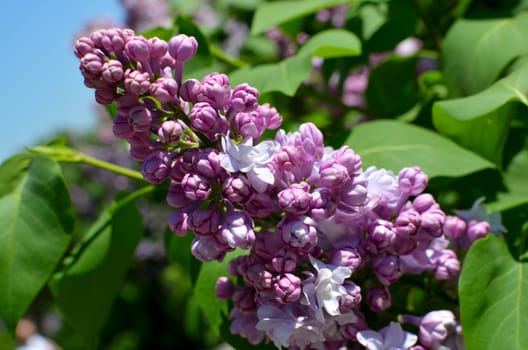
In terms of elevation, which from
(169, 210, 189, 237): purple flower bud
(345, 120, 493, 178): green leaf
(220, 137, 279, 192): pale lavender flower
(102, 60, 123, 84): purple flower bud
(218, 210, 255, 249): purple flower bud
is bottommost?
(345, 120, 493, 178): green leaf

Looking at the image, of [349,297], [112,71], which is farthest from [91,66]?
[349,297]

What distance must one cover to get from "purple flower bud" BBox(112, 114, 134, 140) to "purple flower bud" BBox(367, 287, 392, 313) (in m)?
0.42

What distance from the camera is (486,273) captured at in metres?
1.09

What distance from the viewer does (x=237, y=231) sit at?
954mm

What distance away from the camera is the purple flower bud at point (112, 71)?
3.14 ft

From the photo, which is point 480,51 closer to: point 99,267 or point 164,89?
point 164,89

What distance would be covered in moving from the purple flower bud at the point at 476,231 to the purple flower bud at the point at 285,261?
341mm

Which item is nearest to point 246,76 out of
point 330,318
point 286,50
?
point 330,318

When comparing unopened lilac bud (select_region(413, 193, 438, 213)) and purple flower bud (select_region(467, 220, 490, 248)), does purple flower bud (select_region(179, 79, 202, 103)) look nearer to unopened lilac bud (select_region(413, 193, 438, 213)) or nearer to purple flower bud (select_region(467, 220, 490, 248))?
unopened lilac bud (select_region(413, 193, 438, 213))

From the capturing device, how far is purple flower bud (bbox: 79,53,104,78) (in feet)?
3.15

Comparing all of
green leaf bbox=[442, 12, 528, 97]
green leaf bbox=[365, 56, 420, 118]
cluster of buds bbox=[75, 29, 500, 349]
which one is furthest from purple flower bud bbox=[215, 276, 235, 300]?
green leaf bbox=[365, 56, 420, 118]

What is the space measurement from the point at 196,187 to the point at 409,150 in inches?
19.6

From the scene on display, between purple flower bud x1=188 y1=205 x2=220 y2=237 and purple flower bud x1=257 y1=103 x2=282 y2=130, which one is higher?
purple flower bud x1=257 y1=103 x2=282 y2=130

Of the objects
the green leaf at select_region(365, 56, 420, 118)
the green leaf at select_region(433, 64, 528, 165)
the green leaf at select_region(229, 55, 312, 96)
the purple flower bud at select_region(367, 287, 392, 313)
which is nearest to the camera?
the purple flower bud at select_region(367, 287, 392, 313)
